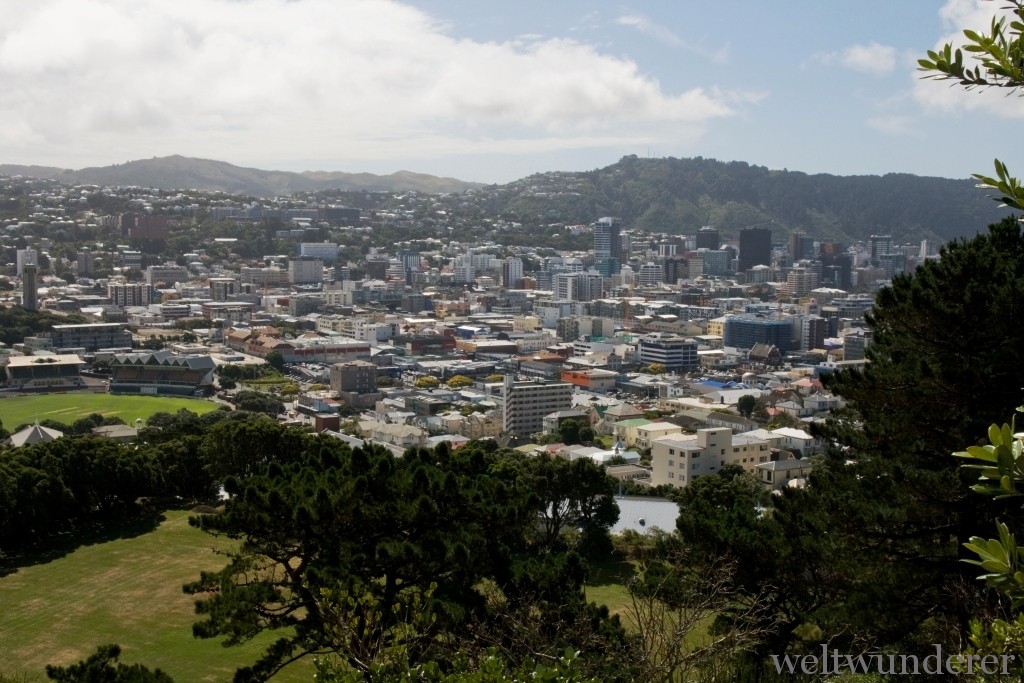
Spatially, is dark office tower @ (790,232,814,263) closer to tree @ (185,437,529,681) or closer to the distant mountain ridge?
the distant mountain ridge

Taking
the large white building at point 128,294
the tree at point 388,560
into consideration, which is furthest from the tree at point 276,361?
the tree at point 388,560

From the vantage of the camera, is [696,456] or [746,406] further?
[746,406]

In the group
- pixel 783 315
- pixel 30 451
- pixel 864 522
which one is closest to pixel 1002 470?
pixel 864 522

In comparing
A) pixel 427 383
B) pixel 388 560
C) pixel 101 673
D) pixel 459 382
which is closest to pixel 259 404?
pixel 427 383

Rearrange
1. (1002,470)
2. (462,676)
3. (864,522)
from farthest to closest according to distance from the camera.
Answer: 1. (864,522)
2. (462,676)
3. (1002,470)

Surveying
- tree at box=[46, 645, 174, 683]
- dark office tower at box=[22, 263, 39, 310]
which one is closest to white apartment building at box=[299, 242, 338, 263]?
dark office tower at box=[22, 263, 39, 310]

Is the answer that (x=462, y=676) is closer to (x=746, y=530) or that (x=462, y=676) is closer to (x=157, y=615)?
(x=746, y=530)

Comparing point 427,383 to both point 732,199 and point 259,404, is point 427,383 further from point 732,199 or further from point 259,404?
point 732,199
